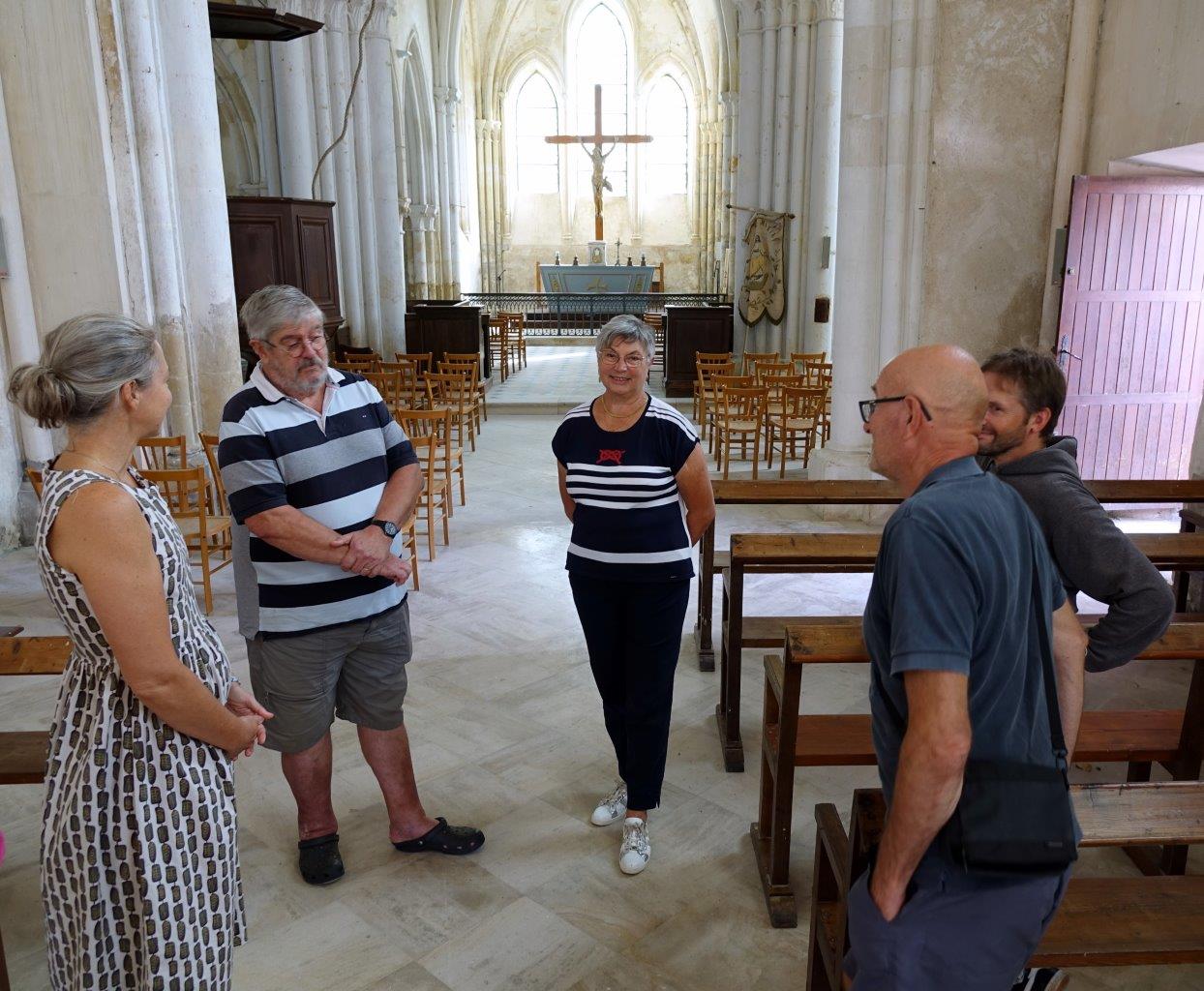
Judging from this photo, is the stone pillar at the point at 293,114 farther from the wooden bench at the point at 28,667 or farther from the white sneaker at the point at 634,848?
the white sneaker at the point at 634,848

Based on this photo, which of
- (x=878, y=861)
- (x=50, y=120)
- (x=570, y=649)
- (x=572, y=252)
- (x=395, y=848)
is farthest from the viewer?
(x=572, y=252)

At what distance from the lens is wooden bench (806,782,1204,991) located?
183 centimetres

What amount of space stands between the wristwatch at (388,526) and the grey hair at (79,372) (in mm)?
1046

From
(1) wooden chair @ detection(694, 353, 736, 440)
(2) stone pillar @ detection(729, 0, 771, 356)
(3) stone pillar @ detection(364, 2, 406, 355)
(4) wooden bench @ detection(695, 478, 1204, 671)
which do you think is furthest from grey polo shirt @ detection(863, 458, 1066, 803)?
(3) stone pillar @ detection(364, 2, 406, 355)

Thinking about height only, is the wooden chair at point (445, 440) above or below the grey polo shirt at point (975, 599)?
below

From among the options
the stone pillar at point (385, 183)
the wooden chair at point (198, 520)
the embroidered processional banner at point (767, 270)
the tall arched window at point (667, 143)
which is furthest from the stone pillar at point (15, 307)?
the tall arched window at point (667, 143)

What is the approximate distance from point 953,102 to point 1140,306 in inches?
76.7

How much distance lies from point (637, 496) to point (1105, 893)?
1.55 metres

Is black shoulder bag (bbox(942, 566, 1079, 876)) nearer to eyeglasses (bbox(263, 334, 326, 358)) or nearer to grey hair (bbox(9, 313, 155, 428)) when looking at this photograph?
grey hair (bbox(9, 313, 155, 428))

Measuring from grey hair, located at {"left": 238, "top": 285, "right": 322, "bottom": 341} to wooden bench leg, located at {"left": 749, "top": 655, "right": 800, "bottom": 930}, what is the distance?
167cm

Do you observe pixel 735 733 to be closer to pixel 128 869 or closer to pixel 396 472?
pixel 396 472

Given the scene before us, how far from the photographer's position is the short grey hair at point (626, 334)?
9.30 ft

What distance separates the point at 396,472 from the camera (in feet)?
9.52

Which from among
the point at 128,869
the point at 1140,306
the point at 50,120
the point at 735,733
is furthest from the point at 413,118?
the point at 128,869
